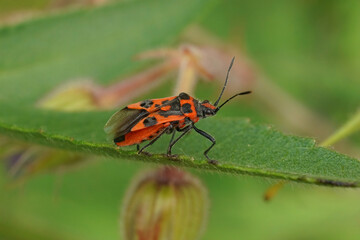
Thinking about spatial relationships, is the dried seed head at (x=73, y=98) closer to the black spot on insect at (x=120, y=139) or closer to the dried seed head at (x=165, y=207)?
the dried seed head at (x=165, y=207)

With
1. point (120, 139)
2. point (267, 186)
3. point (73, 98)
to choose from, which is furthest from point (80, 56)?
point (267, 186)

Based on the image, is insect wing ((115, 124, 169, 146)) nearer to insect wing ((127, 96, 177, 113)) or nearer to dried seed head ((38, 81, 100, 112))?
insect wing ((127, 96, 177, 113))

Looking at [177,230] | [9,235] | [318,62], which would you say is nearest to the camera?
[177,230]

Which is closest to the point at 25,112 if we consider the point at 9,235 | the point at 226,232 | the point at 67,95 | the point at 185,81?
the point at 67,95

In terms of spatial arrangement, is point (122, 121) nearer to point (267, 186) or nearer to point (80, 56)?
point (80, 56)

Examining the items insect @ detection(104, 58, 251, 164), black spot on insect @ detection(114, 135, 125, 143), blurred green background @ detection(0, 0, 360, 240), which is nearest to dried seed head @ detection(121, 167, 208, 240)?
insect @ detection(104, 58, 251, 164)

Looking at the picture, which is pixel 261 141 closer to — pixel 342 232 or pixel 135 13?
pixel 135 13

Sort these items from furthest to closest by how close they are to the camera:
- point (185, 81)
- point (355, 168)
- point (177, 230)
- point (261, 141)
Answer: point (185, 81) → point (177, 230) → point (261, 141) → point (355, 168)
